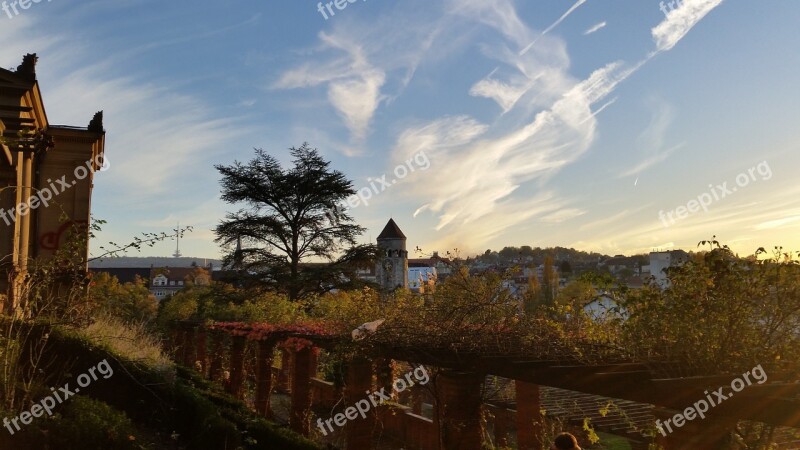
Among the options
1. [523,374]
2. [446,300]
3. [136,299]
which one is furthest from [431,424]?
[136,299]

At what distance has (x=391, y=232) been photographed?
6050cm

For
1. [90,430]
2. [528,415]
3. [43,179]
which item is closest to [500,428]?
[528,415]

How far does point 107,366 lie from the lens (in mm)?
9617

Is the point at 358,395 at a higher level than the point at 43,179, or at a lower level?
lower

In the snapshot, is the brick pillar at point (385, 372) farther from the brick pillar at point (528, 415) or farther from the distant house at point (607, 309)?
the distant house at point (607, 309)

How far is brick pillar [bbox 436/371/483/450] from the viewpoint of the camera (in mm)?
6527

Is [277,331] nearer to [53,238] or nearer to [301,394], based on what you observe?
[301,394]

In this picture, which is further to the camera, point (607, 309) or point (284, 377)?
point (284, 377)

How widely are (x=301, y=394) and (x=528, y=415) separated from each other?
4198 millimetres

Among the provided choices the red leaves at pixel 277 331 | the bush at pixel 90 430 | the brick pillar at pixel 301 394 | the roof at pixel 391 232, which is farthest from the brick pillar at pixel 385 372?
the roof at pixel 391 232

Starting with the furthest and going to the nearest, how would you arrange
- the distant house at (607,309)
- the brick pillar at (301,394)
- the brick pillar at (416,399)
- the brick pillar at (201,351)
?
the brick pillar at (201,351)
the brick pillar at (416,399)
the brick pillar at (301,394)
the distant house at (607,309)

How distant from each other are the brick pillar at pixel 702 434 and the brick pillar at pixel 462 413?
278cm

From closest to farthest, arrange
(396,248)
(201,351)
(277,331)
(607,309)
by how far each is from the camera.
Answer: (607,309) → (277,331) → (201,351) → (396,248)

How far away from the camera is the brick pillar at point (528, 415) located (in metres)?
9.71
